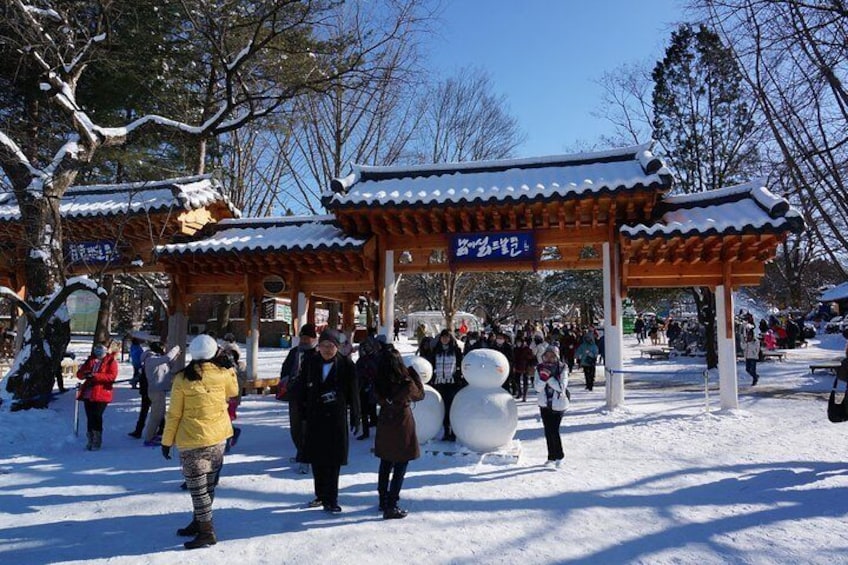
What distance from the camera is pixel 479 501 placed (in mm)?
5391

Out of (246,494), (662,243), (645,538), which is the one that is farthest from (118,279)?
(645,538)

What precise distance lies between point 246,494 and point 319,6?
928 cm

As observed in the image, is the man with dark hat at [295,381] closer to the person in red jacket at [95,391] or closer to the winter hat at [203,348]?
the winter hat at [203,348]

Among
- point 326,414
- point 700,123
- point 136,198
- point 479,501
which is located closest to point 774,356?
point 700,123

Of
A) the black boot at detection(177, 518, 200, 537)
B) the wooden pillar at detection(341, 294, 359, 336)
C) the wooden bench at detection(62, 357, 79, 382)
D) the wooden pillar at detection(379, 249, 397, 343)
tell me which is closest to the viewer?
the black boot at detection(177, 518, 200, 537)

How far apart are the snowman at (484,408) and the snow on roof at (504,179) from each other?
368 cm

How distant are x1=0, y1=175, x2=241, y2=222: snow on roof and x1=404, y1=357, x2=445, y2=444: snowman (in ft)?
23.3

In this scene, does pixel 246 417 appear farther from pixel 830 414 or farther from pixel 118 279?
pixel 118 279

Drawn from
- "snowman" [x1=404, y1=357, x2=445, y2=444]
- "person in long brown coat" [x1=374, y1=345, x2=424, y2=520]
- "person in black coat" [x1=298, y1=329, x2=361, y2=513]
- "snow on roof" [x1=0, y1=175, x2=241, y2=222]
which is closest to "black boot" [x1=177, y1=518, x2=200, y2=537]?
"person in black coat" [x1=298, y1=329, x2=361, y2=513]

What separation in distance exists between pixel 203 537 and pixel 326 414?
134 cm

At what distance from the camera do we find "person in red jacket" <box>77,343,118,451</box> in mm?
7848

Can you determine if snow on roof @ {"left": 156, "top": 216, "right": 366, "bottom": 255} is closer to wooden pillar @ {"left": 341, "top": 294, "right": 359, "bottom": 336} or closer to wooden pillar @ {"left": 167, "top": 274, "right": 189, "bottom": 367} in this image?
wooden pillar @ {"left": 167, "top": 274, "right": 189, "bottom": 367}

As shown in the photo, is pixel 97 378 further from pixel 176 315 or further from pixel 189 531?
pixel 176 315

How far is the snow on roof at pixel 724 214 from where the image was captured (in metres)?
8.82
